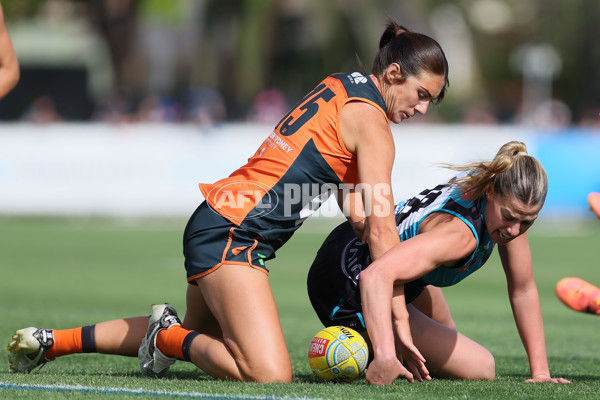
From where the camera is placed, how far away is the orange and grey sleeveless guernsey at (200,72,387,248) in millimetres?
5188

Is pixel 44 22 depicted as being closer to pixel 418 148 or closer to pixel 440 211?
pixel 418 148

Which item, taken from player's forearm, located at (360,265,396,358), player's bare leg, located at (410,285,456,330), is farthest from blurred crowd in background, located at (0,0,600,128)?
player's forearm, located at (360,265,396,358)

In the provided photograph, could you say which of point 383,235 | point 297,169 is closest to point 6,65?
point 297,169

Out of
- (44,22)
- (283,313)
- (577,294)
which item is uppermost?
(44,22)

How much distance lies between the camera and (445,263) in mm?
5031

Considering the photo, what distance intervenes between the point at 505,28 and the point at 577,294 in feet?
181

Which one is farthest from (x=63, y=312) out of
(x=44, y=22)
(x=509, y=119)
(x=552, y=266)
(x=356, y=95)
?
(x=44, y=22)

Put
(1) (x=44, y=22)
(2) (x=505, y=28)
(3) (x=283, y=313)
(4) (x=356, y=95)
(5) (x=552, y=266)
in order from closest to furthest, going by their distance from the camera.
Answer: (4) (x=356, y=95), (3) (x=283, y=313), (5) (x=552, y=266), (1) (x=44, y=22), (2) (x=505, y=28)

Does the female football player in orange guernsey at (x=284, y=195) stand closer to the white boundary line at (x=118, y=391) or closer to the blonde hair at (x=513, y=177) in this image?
the blonde hair at (x=513, y=177)

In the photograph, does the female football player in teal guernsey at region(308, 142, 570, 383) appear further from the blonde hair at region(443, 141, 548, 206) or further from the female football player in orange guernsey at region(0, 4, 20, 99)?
the female football player in orange guernsey at region(0, 4, 20, 99)

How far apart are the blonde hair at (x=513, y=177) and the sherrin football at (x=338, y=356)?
1.04 metres

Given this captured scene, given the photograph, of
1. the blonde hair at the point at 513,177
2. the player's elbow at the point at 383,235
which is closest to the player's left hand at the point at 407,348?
the player's elbow at the point at 383,235

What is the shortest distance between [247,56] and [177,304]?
2350cm

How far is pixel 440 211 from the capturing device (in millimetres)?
5207
